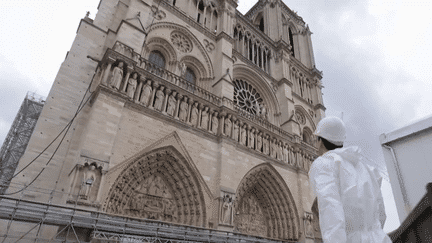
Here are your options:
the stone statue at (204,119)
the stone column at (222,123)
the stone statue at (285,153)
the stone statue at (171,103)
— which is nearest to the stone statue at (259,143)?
the stone statue at (285,153)

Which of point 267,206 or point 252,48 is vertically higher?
point 252,48

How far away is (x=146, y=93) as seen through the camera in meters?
9.01

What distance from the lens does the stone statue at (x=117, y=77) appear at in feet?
26.6

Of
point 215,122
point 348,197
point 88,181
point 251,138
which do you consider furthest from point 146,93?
point 348,197

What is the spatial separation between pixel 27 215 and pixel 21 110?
1287 cm

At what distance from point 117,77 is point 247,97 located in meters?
8.36

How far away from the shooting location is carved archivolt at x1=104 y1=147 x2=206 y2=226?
7.78 m

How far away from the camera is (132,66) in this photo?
8812 mm

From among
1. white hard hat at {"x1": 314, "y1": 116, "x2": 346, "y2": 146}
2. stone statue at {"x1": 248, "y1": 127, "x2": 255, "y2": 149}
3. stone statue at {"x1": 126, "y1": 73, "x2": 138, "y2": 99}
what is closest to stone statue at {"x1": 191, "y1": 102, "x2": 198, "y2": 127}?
stone statue at {"x1": 126, "y1": 73, "x2": 138, "y2": 99}

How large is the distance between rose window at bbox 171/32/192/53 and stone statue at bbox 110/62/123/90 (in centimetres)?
405

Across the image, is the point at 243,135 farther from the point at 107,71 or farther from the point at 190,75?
the point at 107,71

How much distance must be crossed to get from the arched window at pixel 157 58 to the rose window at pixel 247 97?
15.0 feet

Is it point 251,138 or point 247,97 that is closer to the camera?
point 251,138

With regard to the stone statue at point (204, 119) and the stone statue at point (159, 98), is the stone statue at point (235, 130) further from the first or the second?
the stone statue at point (159, 98)
